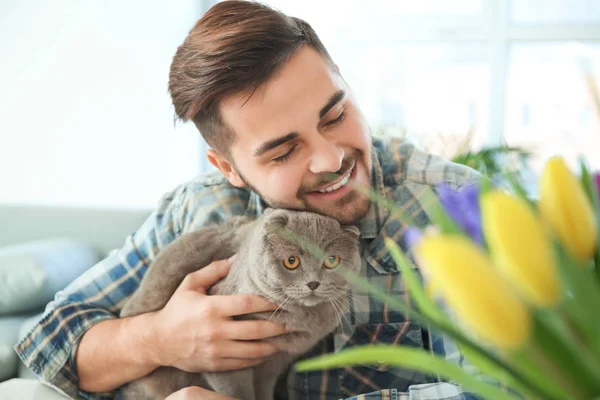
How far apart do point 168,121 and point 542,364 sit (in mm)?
3348

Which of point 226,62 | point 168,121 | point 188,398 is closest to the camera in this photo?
point 188,398

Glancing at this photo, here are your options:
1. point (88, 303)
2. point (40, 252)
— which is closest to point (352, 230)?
point (88, 303)

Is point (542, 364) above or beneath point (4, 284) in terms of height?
above

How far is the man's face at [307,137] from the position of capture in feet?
3.37

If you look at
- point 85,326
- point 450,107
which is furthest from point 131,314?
point 450,107

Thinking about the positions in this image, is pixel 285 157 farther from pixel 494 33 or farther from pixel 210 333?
pixel 494 33

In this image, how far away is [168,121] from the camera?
3488mm

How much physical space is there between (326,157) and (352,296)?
9.5 inches

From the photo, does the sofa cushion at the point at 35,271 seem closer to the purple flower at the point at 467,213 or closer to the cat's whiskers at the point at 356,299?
the cat's whiskers at the point at 356,299

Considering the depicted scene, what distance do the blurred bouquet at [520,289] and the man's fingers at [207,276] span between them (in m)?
0.75

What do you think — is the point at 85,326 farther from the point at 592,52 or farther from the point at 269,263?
the point at 592,52

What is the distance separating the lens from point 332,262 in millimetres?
969

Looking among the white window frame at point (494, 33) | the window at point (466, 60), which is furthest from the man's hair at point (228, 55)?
the white window frame at point (494, 33)

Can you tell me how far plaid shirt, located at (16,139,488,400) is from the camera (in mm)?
1069
